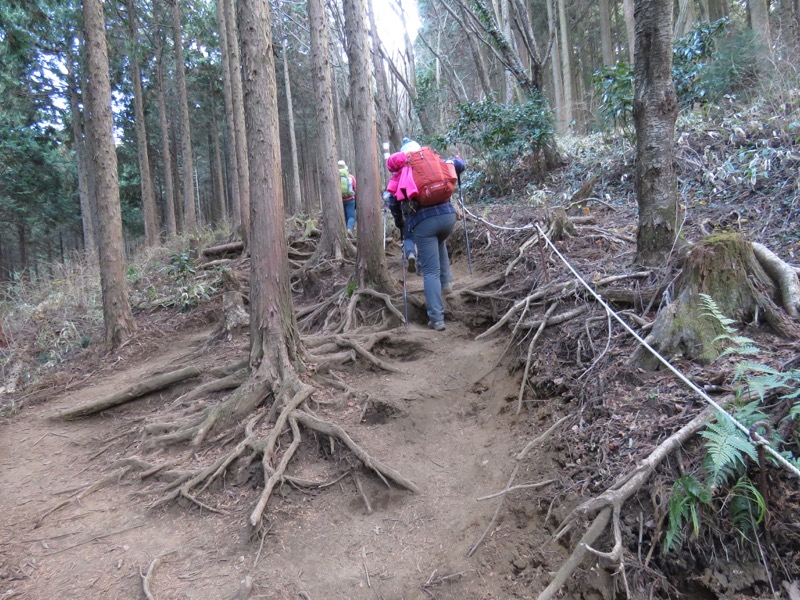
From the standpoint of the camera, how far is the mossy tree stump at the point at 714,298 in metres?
3.16

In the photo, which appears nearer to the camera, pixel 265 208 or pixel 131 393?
pixel 265 208

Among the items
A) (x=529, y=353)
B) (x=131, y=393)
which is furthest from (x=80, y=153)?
(x=529, y=353)

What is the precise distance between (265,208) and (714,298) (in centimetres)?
397

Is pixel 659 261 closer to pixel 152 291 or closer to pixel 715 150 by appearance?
pixel 715 150

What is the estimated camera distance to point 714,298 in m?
3.29

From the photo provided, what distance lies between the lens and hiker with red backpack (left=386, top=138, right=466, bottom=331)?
5570mm

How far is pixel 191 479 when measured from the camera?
390 centimetres

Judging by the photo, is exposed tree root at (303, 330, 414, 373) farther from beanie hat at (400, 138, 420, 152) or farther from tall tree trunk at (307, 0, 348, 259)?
tall tree trunk at (307, 0, 348, 259)

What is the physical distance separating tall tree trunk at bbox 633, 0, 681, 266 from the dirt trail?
1.95 m

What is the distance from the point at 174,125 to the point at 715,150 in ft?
93.2

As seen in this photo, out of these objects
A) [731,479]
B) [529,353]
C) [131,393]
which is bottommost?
[731,479]

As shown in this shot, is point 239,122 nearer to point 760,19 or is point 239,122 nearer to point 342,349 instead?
point 342,349

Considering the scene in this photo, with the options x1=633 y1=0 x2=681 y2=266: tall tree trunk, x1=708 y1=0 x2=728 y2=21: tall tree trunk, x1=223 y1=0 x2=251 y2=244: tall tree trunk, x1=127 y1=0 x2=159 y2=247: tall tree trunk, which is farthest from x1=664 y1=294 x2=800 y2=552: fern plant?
x1=708 y1=0 x2=728 y2=21: tall tree trunk

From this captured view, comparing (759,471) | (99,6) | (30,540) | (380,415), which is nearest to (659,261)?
(759,471)
